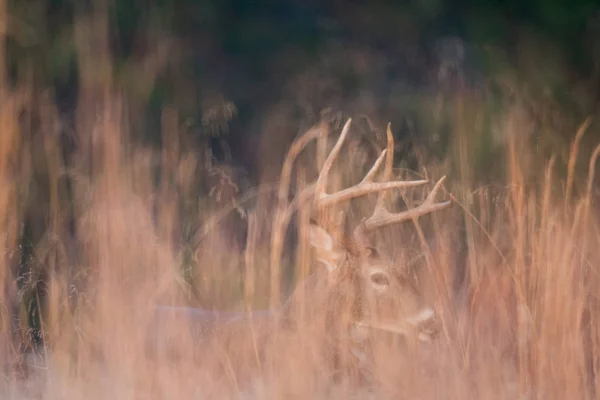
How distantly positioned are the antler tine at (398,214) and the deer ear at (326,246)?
0.18m

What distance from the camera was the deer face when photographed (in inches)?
135

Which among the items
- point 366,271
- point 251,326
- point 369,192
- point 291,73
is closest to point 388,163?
point 369,192

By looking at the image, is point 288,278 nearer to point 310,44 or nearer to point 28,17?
point 310,44

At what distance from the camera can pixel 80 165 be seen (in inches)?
169

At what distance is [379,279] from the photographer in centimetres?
390

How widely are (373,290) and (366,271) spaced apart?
0.14m

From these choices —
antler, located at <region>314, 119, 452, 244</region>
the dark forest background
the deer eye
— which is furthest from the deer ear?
the dark forest background

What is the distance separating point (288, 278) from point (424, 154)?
1.31 m

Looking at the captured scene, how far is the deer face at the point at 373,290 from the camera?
135 inches

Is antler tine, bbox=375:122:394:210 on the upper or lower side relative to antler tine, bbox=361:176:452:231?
upper

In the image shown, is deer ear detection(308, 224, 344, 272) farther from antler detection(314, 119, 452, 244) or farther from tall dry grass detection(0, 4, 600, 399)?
tall dry grass detection(0, 4, 600, 399)

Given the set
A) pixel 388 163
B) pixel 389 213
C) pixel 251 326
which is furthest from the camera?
pixel 389 213

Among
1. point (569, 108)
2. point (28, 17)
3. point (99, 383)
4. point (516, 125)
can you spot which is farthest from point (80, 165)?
point (569, 108)

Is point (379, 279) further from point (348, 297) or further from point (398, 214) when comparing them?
point (398, 214)
